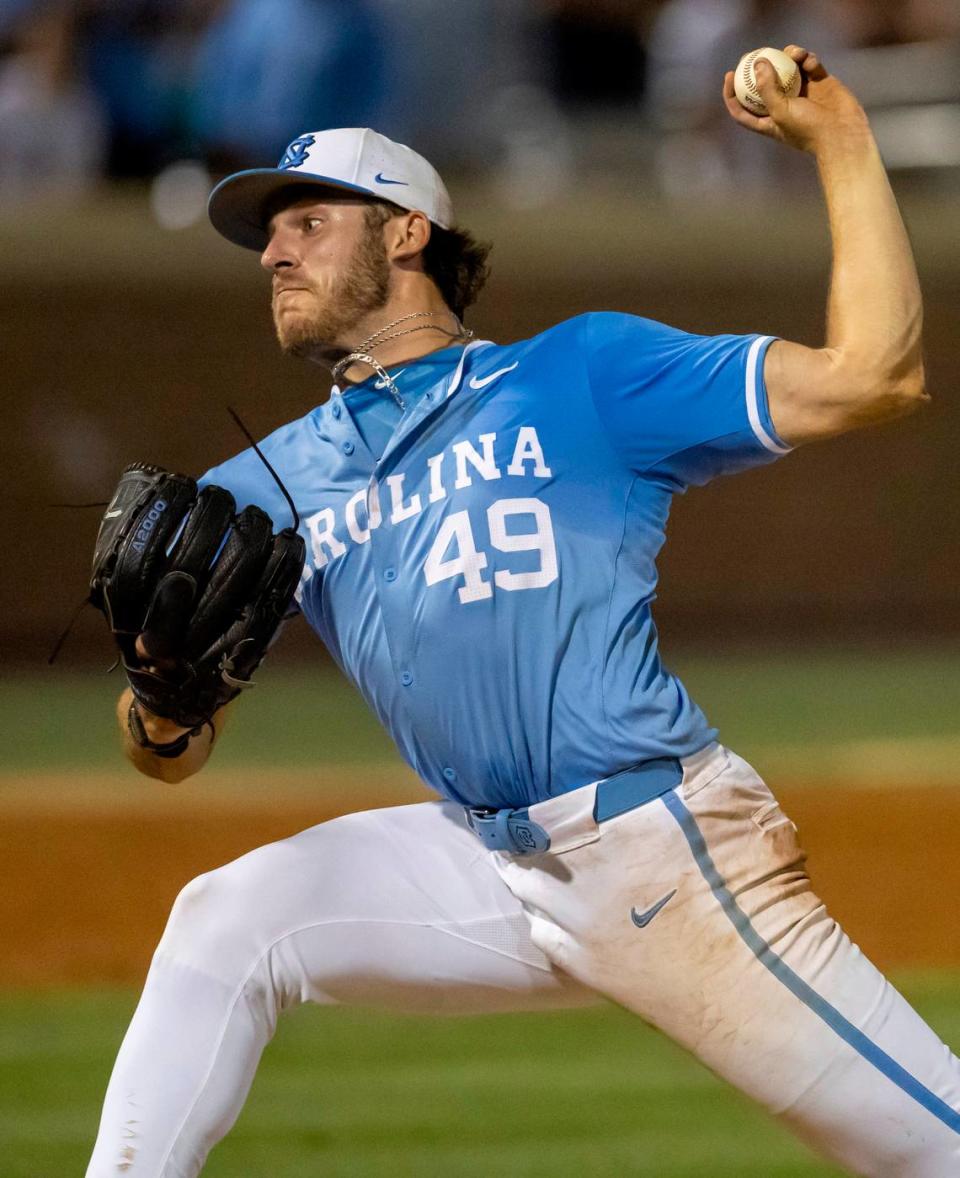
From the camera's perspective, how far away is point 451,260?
13.0 ft

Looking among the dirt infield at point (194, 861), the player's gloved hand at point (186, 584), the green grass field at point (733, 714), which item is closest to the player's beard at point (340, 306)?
the player's gloved hand at point (186, 584)

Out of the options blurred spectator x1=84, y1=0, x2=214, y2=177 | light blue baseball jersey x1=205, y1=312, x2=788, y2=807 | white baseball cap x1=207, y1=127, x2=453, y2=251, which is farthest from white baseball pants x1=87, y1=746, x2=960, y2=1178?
blurred spectator x1=84, y1=0, x2=214, y2=177

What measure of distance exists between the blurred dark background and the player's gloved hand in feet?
25.2

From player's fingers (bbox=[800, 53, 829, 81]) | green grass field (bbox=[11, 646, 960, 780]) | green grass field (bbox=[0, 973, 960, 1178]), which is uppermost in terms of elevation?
player's fingers (bbox=[800, 53, 829, 81])

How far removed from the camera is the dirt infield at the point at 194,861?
23.1ft

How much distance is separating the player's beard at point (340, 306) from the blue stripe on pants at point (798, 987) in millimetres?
1173

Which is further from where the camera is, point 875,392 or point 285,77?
point 285,77

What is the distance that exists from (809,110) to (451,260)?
42.1 inches

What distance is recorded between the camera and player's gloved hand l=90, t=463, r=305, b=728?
327 cm

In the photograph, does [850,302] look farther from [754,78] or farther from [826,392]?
[754,78]

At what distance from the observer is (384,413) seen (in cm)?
358

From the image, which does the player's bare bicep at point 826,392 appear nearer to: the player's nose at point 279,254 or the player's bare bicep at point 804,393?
the player's bare bicep at point 804,393

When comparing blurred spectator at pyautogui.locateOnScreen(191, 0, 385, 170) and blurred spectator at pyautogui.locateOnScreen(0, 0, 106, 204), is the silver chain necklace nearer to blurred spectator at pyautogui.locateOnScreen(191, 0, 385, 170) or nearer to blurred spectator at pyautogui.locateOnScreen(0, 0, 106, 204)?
blurred spectator at pyautogui.locateOnScreen(191, 0, 385, 170)

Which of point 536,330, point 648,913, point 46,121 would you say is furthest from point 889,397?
point 46,121
